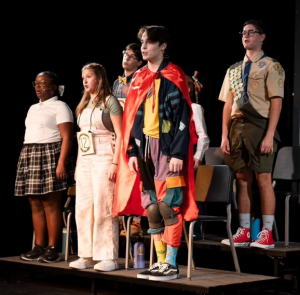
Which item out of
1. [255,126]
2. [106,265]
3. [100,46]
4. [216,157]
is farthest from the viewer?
[100,46]

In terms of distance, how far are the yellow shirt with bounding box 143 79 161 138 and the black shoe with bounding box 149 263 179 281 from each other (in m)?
0.76

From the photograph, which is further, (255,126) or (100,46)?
(100,46)

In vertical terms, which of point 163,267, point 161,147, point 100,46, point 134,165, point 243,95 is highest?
point 100,46

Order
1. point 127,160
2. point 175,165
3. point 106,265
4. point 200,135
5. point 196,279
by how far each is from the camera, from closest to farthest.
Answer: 1. point 175,165
2. point 196,279
3. point 127,160
4. point 106,265
5. point 200,135

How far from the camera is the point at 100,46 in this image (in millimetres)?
6438

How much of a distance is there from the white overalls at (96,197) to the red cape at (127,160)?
0.17 meters

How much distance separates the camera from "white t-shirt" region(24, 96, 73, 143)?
460 cm

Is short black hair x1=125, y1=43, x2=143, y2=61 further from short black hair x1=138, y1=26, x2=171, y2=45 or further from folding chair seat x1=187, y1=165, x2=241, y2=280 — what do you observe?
folding chair seat x1=187, y1=165, x2=241, y2=280

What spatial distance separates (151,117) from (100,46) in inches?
118

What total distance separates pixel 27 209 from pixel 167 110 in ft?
9.82

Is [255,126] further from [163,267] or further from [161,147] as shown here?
[163,267]

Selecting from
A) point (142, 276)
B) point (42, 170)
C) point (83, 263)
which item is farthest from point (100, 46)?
point (142, 276)

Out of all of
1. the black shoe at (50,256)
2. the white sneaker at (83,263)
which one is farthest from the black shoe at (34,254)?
the white sneaker at (83,263)

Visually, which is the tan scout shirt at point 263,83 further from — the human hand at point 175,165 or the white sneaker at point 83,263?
the white sneaker at point 83,263
